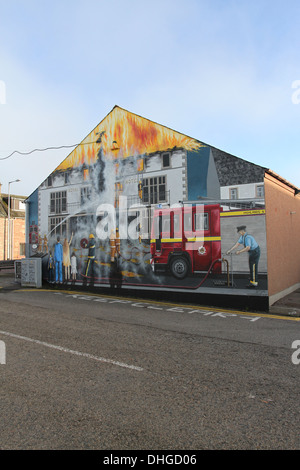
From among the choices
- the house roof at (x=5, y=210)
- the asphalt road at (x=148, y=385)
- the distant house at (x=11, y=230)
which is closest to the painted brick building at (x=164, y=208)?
the asphalt road at (x=148, y=385)

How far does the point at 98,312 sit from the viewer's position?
33.8 ft

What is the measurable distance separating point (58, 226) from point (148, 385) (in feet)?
45.0

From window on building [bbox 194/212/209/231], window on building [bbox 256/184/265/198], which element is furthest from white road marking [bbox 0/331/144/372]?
window on building [bbox 256/184/265/198]

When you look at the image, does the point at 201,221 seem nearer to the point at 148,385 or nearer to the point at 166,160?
the point at 166,160

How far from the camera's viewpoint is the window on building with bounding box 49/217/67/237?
55.5 feet

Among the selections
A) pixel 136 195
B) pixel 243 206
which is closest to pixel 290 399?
pixel 243 206

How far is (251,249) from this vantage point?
11266 millimetres

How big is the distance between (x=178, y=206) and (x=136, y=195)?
2249mm

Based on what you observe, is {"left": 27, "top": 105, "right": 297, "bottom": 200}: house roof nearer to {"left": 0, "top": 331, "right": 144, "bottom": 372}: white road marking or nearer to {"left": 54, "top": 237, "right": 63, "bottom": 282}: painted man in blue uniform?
{"left": 54, "top": 237, "right": 63, "bottom": 282}: painted man in blue uniform

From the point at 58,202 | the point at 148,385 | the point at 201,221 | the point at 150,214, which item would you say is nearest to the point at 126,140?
the point at 150,214

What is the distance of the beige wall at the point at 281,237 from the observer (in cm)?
1140

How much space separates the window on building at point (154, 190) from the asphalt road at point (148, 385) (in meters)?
6.13

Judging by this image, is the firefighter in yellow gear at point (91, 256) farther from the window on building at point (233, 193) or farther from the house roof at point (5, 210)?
the house roof at point (5, 210)

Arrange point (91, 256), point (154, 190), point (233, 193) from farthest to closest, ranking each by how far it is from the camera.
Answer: point (91, 256), point (154, 190), point (233, 193)
